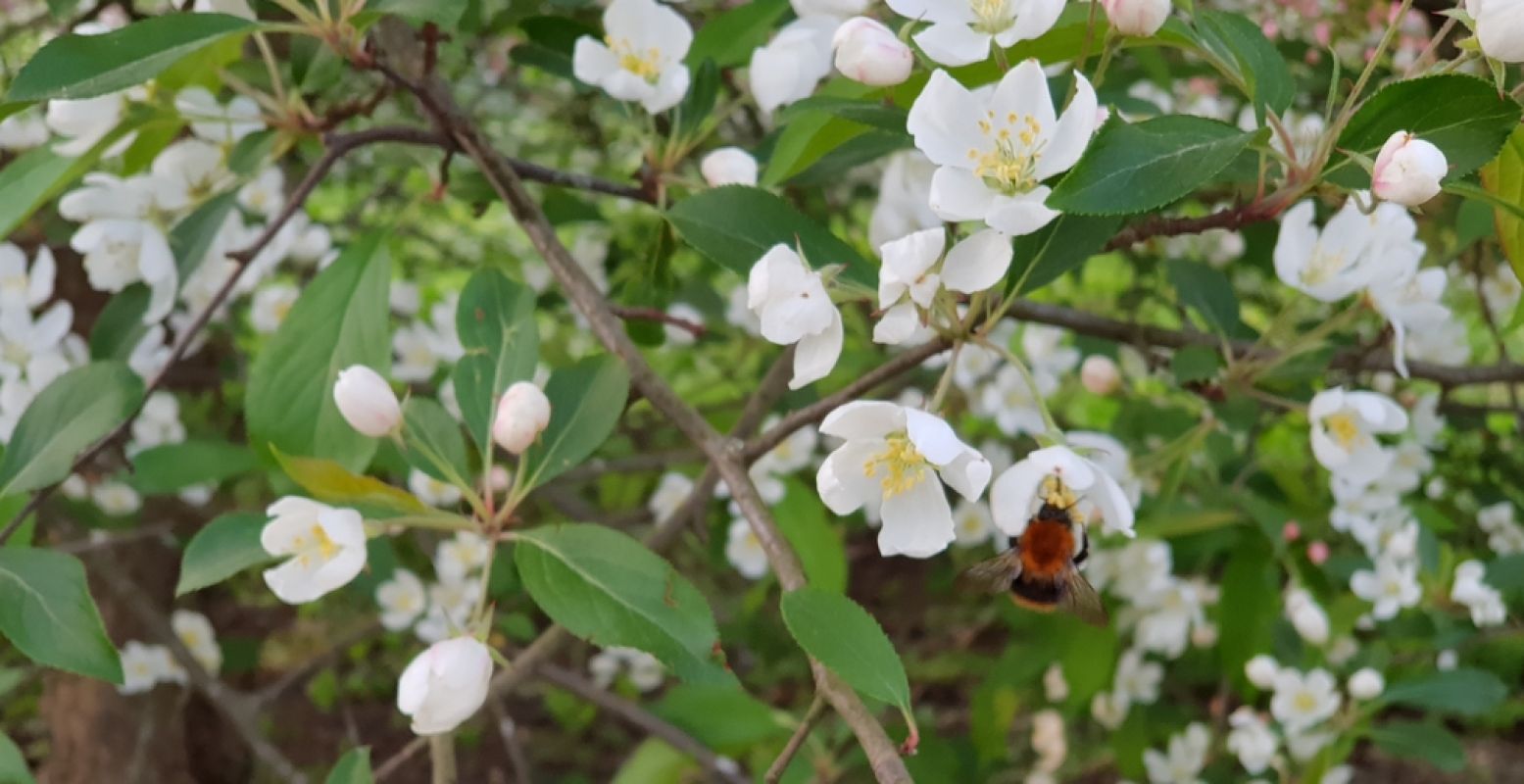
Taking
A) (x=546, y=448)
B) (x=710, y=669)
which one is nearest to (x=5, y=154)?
(x=546, y=448)

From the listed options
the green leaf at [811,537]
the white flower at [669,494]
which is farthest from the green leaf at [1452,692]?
the white flower at [669,494]

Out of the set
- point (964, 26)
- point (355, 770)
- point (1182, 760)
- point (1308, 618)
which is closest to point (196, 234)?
point (355, 770)

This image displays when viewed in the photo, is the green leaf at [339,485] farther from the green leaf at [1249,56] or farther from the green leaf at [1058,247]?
the green leaf at [1249,56]

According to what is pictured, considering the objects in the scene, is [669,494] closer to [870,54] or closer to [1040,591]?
[1040,591]

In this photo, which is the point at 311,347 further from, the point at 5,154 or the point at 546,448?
the point at 5,154

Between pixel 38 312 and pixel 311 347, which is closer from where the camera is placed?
pixel 311 347

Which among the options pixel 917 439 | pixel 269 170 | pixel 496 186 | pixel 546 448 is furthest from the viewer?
pixel 269 170

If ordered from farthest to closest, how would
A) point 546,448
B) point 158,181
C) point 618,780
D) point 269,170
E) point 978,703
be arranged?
point 978,703 → point 618,780 → point 269,170 → point 158,181 → point 546,448

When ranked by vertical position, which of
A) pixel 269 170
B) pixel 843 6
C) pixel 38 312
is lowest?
pixel 38 312
